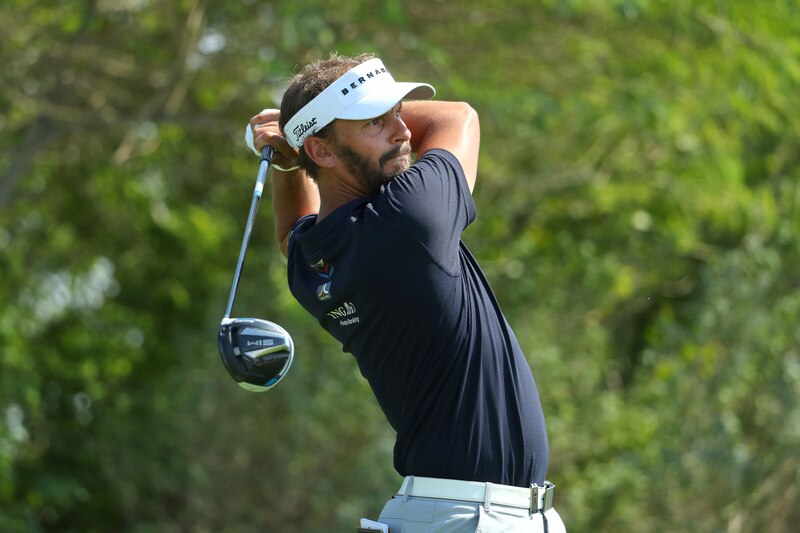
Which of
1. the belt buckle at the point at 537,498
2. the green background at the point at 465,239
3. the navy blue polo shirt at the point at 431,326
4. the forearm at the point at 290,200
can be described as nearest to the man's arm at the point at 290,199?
the forearm at the point at 290,200

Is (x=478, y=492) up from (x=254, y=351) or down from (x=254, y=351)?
down

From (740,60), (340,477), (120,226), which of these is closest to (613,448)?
(340,477)

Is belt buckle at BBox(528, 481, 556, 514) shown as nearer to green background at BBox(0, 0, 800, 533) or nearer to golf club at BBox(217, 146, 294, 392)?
golf club at BBox(217, 146, 294, 392)

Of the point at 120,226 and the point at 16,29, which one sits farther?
the point at 120,226

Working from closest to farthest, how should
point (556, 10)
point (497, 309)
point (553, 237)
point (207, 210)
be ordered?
point (497, 309) < point (556, 10) < point (553, 237) < point (207, 210)

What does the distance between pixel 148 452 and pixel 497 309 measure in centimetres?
874

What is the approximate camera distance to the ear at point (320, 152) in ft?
12.5

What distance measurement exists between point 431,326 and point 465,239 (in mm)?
7273

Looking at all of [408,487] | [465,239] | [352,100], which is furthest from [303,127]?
[465,239]

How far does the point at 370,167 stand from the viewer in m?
3.77

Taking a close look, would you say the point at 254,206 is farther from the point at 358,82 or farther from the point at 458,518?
the point at 458,518

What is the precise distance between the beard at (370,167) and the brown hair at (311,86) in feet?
0.29

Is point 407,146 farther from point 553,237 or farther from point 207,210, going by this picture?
point 207,210

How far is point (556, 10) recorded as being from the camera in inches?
352
